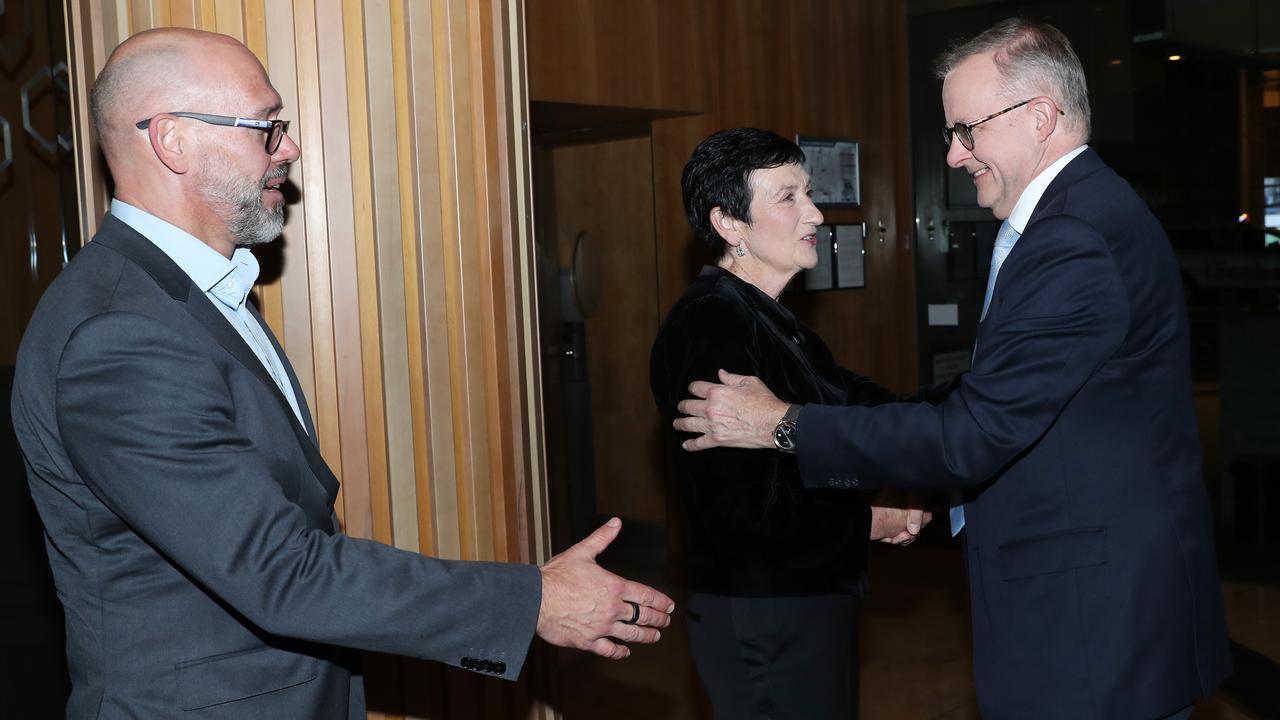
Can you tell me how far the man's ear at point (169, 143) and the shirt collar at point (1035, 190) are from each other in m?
1.49

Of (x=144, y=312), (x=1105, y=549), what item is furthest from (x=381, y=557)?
(x=1105, y=549)

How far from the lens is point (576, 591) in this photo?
1.74m

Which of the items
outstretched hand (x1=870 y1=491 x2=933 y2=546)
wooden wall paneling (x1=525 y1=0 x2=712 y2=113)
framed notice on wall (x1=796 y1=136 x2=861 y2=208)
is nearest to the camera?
outstretched hand (x1=870 y1=491 x2=933 y2=546)

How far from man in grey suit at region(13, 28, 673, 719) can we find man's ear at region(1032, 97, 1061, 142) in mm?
1203

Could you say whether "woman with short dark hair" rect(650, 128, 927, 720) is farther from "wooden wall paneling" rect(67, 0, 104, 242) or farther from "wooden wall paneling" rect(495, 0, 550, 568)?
"wooden wall paneling" rect(67, 0, 104, 242)

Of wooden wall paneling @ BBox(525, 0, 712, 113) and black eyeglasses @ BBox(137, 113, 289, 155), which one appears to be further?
wooden wall paneling @ BBox(525, 0, 712, 113)

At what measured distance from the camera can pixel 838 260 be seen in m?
6.74

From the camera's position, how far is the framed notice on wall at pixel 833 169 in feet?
21.3

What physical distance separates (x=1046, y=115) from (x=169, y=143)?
1.58 meters

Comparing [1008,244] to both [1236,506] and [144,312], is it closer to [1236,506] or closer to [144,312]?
[144,312]

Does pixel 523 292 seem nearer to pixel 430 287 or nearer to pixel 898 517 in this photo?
pixel 430 287

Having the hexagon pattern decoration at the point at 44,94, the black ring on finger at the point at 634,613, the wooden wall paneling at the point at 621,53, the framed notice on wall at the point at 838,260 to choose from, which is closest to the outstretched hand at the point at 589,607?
the black ring on finger at the point at 634,613

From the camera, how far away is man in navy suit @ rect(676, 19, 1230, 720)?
1.95 metres

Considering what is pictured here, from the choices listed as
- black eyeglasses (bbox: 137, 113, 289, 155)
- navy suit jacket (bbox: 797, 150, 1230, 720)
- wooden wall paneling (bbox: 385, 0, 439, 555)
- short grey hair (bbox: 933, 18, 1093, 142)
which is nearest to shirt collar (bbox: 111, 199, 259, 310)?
black eyeglasses (bbox: 137, 113, 289, 155)
